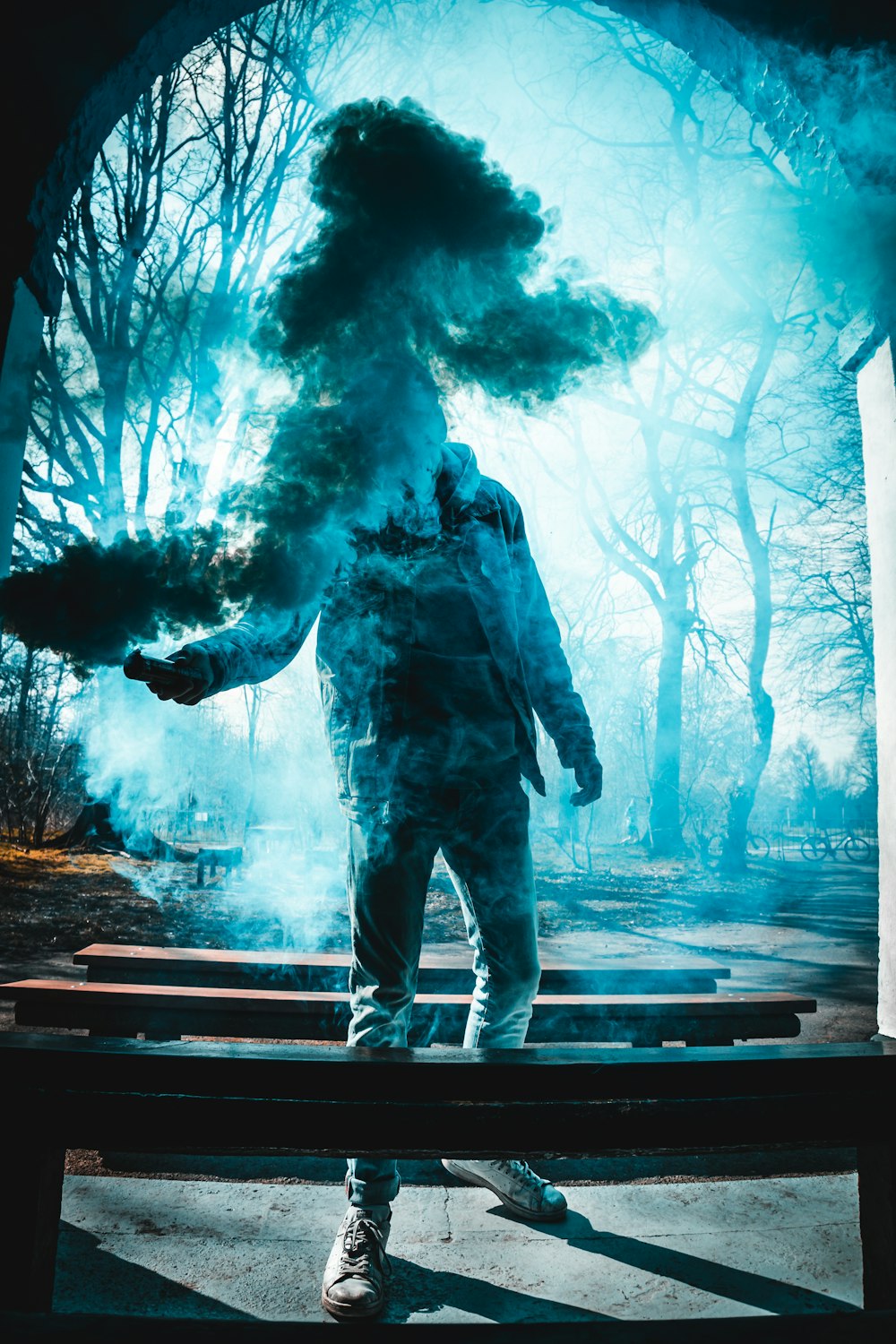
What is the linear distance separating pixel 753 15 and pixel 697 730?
14.7 ft

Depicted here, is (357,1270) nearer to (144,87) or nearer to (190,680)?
(190,680)

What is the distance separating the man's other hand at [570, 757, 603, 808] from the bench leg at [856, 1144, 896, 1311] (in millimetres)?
974

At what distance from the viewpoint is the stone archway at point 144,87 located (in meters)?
1.58

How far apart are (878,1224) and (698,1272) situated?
0.51m

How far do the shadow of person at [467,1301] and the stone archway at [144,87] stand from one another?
1.18 meters

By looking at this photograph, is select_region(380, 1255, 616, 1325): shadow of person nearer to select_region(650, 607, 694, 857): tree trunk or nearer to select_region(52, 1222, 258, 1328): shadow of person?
select_region(52, 1222, 258, 1328): shadow of person

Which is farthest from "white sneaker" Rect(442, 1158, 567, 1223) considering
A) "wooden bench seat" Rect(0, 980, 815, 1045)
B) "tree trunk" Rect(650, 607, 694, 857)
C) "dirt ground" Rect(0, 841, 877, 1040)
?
"tree trunk" Rect(650, 607, 694, 857)

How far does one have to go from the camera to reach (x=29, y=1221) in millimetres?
1189

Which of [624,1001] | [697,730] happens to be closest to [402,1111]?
[624,1001]

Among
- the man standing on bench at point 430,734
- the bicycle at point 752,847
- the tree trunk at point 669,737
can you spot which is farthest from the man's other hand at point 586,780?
the bicycle at point 752,847

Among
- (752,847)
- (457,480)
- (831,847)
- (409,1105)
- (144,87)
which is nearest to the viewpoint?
(409,1105)

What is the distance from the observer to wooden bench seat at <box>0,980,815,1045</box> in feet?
8.28

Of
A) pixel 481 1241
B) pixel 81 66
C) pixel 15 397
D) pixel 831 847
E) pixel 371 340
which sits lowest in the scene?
pixel 831 847

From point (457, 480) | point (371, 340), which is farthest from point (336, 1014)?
point (371, 340)
